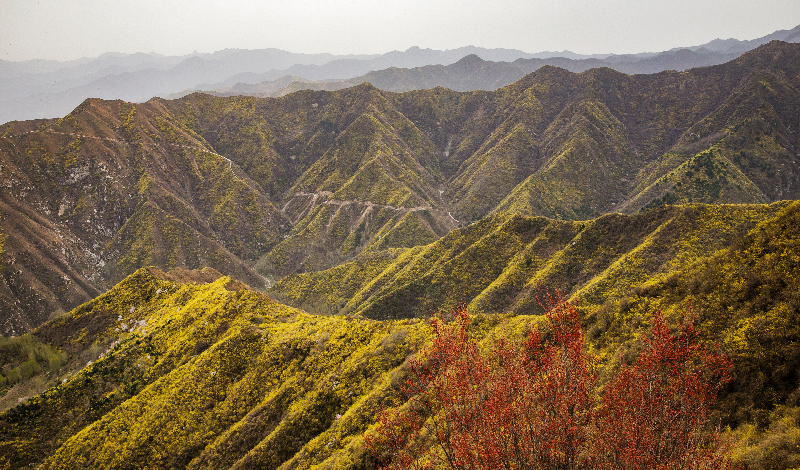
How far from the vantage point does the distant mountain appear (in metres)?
131

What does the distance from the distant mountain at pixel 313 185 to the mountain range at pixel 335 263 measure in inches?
37.6

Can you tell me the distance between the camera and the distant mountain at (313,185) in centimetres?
13088

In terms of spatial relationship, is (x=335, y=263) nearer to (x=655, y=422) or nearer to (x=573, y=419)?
(x=573, y=419)

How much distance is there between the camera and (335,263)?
510ft

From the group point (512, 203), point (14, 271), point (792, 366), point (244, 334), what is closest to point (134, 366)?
point (244, 334)

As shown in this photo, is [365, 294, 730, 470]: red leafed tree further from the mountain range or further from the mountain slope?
the mountain slope

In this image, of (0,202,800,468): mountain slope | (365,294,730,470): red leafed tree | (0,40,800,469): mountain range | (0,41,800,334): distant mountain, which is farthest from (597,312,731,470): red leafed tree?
(0,41,800,334): distant mountain

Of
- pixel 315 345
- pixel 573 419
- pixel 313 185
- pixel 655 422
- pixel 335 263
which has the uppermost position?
pixel 313 185

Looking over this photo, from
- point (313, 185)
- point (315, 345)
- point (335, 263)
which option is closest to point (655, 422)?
point (315, 345)

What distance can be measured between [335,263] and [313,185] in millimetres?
53584

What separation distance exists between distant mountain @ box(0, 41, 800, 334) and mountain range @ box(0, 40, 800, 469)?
0.95 m

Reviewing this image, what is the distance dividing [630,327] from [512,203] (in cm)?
13113

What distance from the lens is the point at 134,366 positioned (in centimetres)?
5406

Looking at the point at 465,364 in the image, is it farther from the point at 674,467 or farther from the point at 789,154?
the point at 789,154
